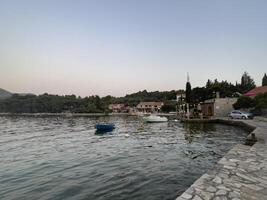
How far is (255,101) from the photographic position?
46250mm

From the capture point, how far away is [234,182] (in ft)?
26.4

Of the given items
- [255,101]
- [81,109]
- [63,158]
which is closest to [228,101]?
[255,101]

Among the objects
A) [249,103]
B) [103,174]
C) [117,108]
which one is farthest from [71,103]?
[103,174]

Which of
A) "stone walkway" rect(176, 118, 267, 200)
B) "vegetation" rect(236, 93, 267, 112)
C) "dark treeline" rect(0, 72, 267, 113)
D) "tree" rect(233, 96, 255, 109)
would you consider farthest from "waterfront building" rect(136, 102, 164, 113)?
"stone walkway" rect(176, 118, 267, 200)

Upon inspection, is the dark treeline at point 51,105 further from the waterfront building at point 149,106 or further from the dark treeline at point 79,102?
the waterfront building at point 149,106

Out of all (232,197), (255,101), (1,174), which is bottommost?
(1,174)

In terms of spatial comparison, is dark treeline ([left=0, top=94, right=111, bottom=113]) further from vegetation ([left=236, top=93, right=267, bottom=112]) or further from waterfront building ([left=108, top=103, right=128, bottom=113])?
vegetation ([left=236, top=93, right=267, bottom=112])

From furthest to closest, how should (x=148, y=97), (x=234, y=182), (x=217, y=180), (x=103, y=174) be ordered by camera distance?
(x=148, y=97)
(x=103, y=174)
(x=217, y=180)
(x=234, y=182)

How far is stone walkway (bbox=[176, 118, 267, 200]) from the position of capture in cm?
691

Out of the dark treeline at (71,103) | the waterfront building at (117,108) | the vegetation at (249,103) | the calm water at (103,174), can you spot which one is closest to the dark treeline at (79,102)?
the dark treeline at (71,103)

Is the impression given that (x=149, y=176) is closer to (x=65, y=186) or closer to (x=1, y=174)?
(x=65, y=186)

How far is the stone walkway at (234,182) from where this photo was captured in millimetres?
6906

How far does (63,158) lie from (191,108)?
5924cm

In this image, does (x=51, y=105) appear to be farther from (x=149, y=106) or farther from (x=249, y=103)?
(x=249, y=103)
